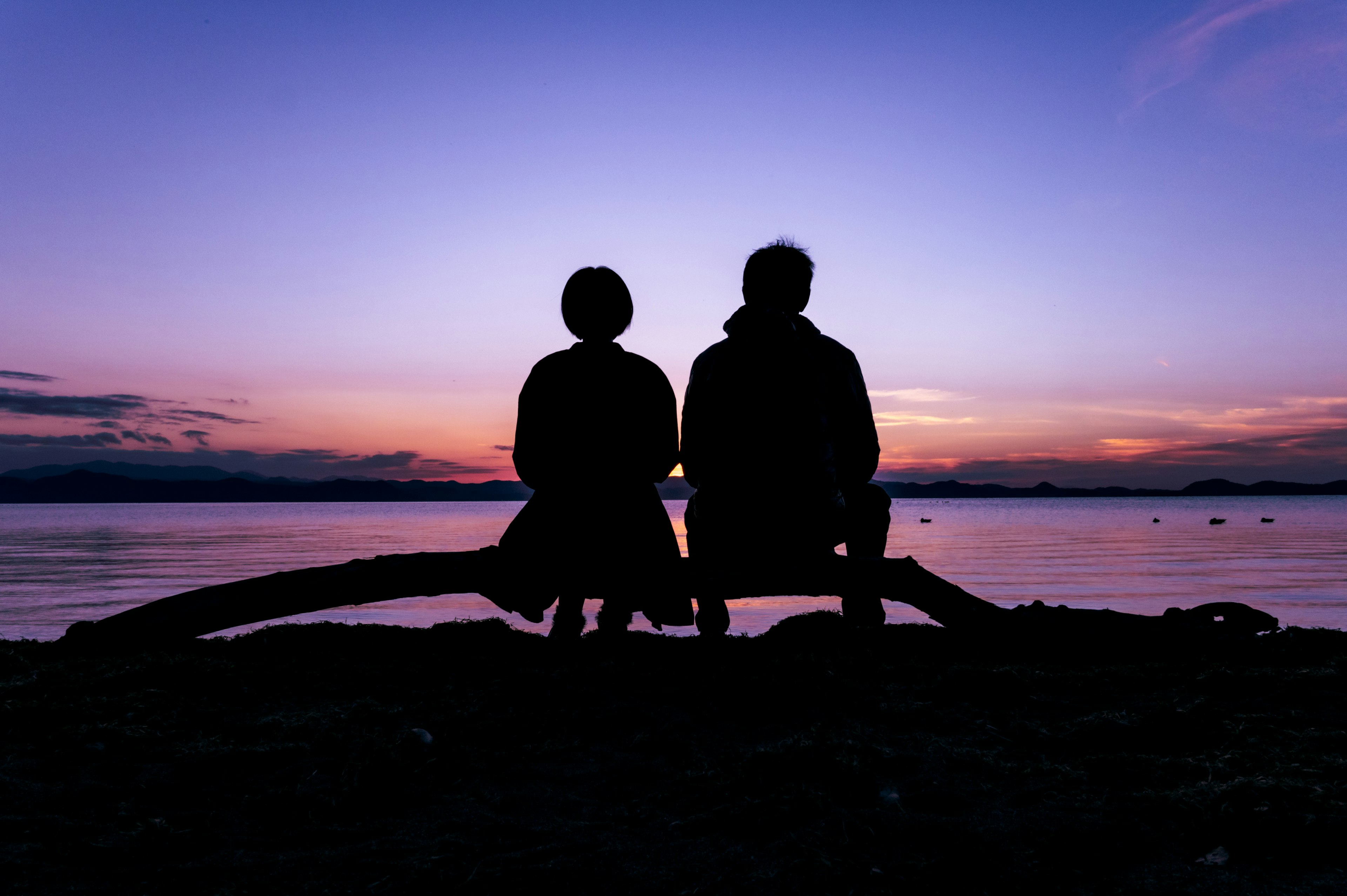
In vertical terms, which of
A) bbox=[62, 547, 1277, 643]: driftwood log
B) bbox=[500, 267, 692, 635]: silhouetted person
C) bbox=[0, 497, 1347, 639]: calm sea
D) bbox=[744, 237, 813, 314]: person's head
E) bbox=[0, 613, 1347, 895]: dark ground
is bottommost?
bbox=[0, 497, 1347, 639]: calm sea

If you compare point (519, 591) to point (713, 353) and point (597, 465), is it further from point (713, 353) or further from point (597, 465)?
point (713, 353)

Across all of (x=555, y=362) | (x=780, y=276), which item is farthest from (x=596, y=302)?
(x=780, y=276)

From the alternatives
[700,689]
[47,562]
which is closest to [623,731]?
[700,689]

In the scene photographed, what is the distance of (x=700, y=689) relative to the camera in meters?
3.78

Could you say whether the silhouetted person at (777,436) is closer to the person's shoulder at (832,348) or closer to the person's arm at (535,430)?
the person's shoulder at (832,348)

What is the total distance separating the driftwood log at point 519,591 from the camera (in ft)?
14.9

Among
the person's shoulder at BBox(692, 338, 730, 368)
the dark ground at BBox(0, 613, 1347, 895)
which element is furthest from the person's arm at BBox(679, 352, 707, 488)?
the dark ground at BBox(0, 613, 1347, 895)

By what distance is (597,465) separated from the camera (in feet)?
15.2

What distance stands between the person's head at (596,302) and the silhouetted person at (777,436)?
0.65 meters

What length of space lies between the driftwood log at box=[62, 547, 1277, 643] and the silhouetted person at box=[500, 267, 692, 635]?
9 cm

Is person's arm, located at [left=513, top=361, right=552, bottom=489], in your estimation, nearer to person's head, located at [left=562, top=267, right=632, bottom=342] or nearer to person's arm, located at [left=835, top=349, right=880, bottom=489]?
person's head, located at [left=562, top=267, right=632, bottom=342]

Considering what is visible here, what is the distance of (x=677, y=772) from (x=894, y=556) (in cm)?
2406

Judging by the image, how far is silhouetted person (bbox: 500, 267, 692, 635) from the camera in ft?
14.9

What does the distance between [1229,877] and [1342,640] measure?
3.92 meters
